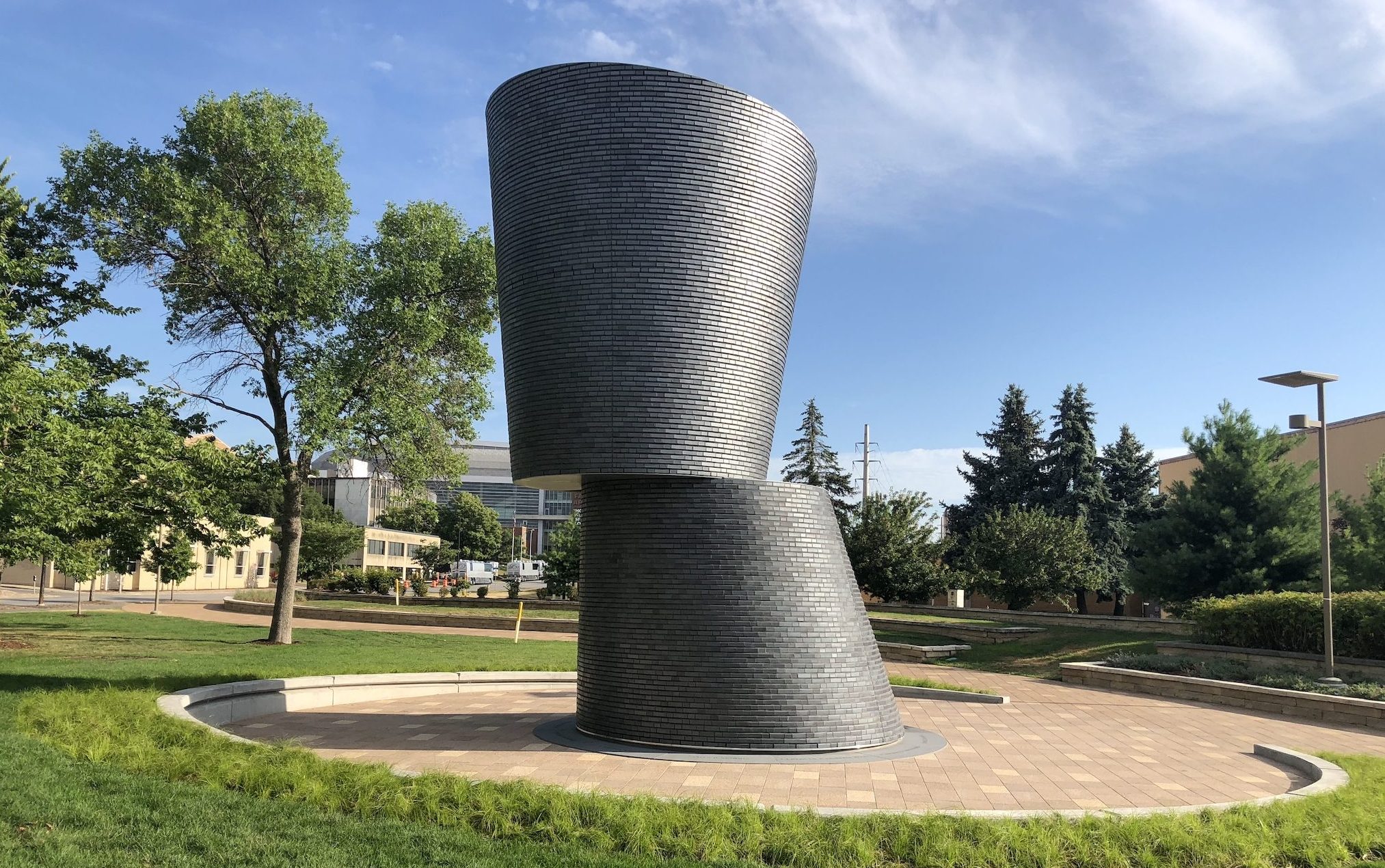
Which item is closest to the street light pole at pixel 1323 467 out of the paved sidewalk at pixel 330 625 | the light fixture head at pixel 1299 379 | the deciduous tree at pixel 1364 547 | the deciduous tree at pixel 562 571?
the light fixture head at pixel 1299 379

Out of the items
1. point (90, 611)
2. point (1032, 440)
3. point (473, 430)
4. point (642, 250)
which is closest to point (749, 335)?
point (642, 250)

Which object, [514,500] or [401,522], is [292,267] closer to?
[401,522]

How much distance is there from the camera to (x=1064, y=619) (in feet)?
101

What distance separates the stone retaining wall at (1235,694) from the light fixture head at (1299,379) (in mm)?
5171

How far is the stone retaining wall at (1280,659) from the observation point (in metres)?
16.7

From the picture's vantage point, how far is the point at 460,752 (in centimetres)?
948

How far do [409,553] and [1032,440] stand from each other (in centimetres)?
5630

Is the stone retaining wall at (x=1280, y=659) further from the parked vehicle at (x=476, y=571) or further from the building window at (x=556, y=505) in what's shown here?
the building window at (x=556, y=505)

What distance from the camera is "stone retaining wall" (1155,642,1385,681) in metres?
16.7

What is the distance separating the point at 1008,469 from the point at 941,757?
1551 inches

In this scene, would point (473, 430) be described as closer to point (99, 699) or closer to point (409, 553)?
point (99, 699)

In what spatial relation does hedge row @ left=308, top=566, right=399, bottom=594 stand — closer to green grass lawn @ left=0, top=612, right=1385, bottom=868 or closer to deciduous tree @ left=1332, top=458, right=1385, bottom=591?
deciduous tree @ left=1332, top=458, right=1385, bottom=591

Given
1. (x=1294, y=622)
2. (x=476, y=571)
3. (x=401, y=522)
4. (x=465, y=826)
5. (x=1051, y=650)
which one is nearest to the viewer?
(x=465, y=826)

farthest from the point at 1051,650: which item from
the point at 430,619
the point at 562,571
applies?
the point at 562,571
